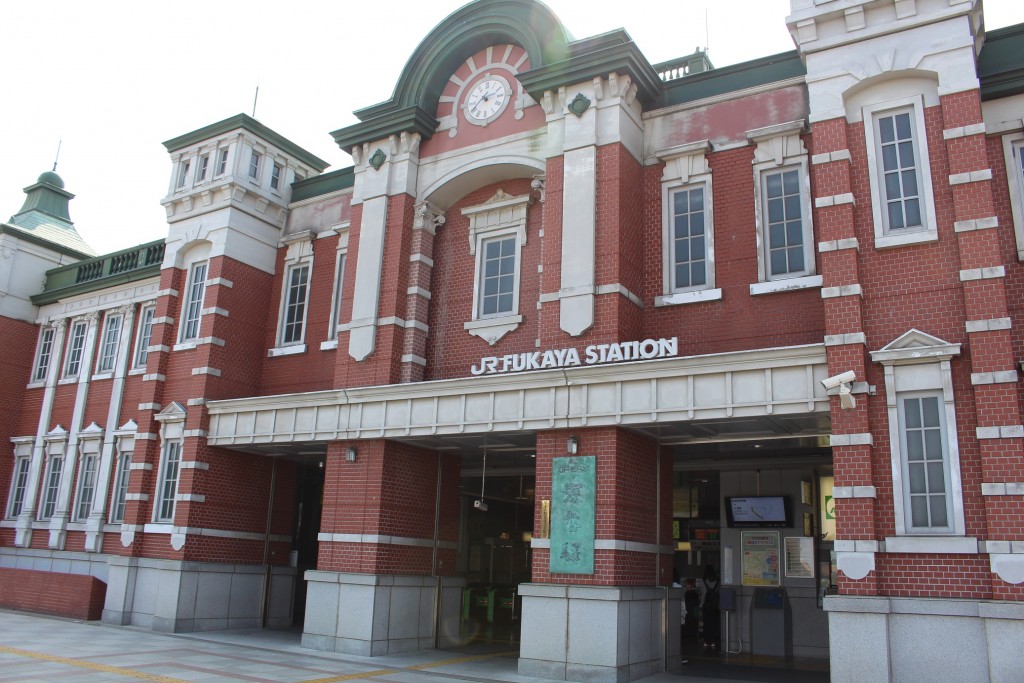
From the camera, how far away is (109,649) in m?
15.8

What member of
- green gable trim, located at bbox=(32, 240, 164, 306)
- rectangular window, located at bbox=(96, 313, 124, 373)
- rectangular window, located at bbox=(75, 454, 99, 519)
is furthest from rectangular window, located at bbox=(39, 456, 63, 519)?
green gable trim, located at bbox=(32, 240, 164, 306)

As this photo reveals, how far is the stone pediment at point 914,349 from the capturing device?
1201 centimetres

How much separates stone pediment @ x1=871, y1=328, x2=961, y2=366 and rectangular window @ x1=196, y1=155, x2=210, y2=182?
17111 mm

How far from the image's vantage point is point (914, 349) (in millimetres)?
12180

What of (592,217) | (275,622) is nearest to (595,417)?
(592,217)

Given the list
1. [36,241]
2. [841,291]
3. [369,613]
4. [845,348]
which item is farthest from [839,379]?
[36,241]

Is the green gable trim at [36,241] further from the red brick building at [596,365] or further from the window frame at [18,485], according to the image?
the window frame at [18,485]

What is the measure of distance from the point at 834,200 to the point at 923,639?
6414 mm

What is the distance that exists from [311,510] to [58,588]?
21.2 ft

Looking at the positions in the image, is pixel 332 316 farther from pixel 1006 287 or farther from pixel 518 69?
pixel 1006 287

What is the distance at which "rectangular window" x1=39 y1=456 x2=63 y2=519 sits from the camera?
25891mm

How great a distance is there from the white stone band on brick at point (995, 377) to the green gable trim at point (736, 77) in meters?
6.70

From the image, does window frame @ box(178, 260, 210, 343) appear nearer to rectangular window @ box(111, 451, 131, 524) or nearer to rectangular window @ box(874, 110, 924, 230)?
rectangular window @ box(111, 451, 131, 524)

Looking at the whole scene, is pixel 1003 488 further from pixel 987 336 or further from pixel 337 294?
pixel 337 294
